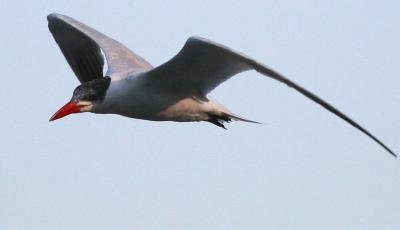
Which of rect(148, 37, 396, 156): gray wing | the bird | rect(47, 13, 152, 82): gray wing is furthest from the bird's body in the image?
rect(47, 13, 152, 82): gray wing

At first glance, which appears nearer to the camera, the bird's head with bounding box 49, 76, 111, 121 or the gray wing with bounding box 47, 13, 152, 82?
the bird's head with bounding box 49, 76, 111, 121

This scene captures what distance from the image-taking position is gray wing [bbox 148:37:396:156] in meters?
11.1

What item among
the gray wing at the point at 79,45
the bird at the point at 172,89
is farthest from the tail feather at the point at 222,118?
the gray wing at the point at 79,45

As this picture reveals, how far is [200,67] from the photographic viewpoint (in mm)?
11828

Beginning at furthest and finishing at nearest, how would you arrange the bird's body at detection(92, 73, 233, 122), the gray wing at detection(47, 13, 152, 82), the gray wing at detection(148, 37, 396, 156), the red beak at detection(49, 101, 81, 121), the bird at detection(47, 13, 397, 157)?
1. the gray wing at detection(47, 13, 152, 82)
2. the red beak at detection(49, 101, 81, 121)
3. the bird's body at detection(92, 73, 233, 122)
4. the bird at detection(47, 13, 397, 157)
5. the gray wing at detection(148, 37, 396, 156)

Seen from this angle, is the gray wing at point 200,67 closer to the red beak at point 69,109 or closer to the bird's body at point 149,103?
the bird's body at point 149,103

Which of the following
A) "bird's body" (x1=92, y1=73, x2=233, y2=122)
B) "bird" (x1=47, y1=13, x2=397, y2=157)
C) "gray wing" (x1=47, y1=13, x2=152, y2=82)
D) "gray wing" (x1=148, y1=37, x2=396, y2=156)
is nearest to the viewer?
"gray wing" (x1=148, y1=37, x2=396, y2=156)

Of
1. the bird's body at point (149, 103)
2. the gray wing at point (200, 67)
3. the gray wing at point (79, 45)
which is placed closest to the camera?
the gray wing at point (200, 67)

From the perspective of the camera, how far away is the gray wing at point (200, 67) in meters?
11.1

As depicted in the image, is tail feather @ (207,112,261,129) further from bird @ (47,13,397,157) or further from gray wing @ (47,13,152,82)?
gray wing @ (47,13,152,82)

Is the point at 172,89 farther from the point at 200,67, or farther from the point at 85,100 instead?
the point at 85,100

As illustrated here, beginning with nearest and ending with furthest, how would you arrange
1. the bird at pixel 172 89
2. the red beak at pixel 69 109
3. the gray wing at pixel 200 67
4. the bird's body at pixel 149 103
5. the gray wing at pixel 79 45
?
the gray wing at pixel 200 67 < the bird at pixel 172 89 < the bird's body at pixel 149 103 < the red beak at pixel 69 109 < the gray wing at pixel 79 45

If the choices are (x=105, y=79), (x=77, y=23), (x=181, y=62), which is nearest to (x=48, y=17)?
(x=77, y=23)

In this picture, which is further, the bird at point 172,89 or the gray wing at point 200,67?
the bird at point 172,89
